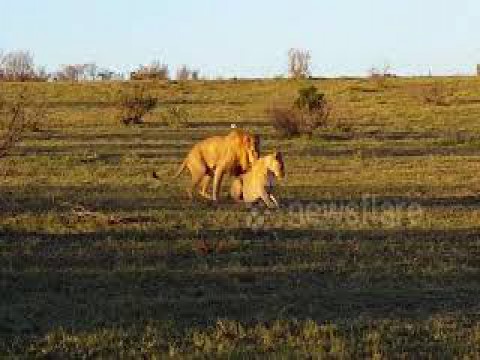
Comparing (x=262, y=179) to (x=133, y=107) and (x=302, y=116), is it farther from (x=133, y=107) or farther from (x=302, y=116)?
(x=133, y=107)

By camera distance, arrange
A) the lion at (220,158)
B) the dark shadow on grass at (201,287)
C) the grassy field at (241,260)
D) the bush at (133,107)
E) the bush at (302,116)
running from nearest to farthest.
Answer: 1. the grassy field at (241,260)
2. the dark shadow on grass at (201,287)
3. the lion at (220,158)
4. the bush at (302,116)
5. the bush at (133,107)

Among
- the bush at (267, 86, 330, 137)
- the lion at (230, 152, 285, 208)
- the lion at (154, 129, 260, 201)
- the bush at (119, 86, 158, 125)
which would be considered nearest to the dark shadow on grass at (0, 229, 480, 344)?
the lion at (230, 152, 285, 208)

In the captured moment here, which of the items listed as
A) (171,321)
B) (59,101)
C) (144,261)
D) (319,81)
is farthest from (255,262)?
(319,81)

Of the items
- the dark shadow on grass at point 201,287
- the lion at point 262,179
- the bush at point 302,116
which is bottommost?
the dark shadow on grass at point 201,287

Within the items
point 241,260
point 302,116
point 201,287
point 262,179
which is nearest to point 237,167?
point 262,179

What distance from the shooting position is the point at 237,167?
1641 cm

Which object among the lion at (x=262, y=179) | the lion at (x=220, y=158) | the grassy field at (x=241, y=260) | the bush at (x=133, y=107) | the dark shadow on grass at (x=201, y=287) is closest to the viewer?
the grassy field at (x=241, y=260)

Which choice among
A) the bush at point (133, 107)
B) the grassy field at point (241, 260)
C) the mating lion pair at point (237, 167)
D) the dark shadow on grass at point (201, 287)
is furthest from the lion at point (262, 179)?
the bush at point (133, 107)

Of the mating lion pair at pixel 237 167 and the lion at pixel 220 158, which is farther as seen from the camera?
the lion at pixel 220 158

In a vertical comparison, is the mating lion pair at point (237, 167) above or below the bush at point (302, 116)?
below

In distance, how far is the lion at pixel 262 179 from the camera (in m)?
15.2

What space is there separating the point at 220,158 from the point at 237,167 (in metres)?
0.33

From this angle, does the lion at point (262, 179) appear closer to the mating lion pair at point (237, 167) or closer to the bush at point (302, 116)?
the mating lion pair at point (237, 167)

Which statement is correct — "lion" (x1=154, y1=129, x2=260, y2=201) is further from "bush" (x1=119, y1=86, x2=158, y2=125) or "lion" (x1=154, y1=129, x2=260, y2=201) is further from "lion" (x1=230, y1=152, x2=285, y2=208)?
"bush" (x1=119, y1=86, x2=158, y2=125)
